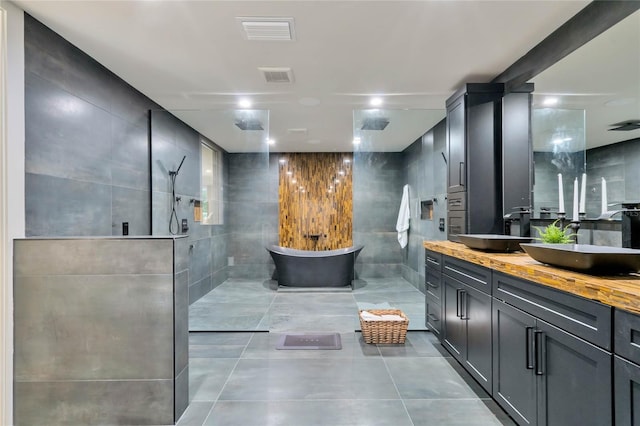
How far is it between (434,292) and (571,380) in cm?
178

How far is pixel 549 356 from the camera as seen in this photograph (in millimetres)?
1548

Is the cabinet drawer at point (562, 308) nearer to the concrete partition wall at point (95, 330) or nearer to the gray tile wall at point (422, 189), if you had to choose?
the concrete partition wall at point (95, 330)

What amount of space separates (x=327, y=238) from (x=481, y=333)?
427cm

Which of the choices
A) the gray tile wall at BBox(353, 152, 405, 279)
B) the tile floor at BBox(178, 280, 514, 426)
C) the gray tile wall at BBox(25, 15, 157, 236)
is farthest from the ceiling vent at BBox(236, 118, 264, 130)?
the tile floor at BBox(178, 280, 514, 426)

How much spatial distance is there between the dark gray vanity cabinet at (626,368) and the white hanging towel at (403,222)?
152 inches

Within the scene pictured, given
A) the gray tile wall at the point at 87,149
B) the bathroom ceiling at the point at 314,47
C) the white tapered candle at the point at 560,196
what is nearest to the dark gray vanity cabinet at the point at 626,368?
the white tapered candle at the point at 560,196

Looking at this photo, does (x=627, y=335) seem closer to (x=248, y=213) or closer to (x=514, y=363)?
(x=514, y=363)

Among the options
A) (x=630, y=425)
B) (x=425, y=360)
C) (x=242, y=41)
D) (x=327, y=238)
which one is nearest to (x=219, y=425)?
(x=425, y=360)

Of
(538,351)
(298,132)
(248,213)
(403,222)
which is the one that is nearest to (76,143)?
(248,213)

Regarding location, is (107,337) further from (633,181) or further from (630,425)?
(633,181)

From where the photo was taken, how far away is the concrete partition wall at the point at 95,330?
78.7 inches

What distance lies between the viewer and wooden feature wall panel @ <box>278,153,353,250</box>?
20.8 ft

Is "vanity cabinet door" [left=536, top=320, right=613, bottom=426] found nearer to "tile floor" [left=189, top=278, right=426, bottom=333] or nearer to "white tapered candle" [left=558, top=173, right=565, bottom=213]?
"white tapered candle" [left=558, top=173, right=565, bottom=213]

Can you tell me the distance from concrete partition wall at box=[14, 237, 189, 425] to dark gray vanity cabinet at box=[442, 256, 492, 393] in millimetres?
1999
